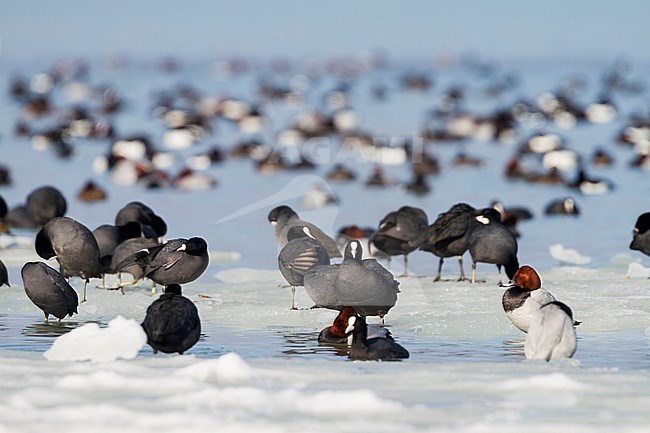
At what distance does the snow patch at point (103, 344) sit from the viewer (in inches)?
306

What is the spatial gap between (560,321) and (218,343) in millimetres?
2590

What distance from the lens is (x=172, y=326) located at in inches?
317

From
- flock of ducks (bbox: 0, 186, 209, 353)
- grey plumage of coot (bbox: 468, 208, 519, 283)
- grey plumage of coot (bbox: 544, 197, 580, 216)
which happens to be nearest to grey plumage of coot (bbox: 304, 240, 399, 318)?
flock of ducks (bbox: 0, 186, 209, 353)

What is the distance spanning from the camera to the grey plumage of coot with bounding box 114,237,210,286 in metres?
10.5

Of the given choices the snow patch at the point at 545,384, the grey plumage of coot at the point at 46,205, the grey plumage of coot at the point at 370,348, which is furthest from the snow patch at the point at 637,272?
the grey plumage of coot at the point at 46,205

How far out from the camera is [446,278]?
1262 cm

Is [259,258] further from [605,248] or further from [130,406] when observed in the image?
[130,406]

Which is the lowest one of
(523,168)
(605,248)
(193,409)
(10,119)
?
(193,409)

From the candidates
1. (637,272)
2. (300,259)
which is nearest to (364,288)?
(300,259)

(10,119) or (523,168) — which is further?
(10,119)

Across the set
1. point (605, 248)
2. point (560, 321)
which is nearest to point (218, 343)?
point (560, 321)

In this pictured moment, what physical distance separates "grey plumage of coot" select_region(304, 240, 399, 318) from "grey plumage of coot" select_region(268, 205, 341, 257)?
215 cm

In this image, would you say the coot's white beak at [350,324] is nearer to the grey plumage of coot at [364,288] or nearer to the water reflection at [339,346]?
the water reflection at [339,346]

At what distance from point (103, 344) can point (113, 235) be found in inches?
169
